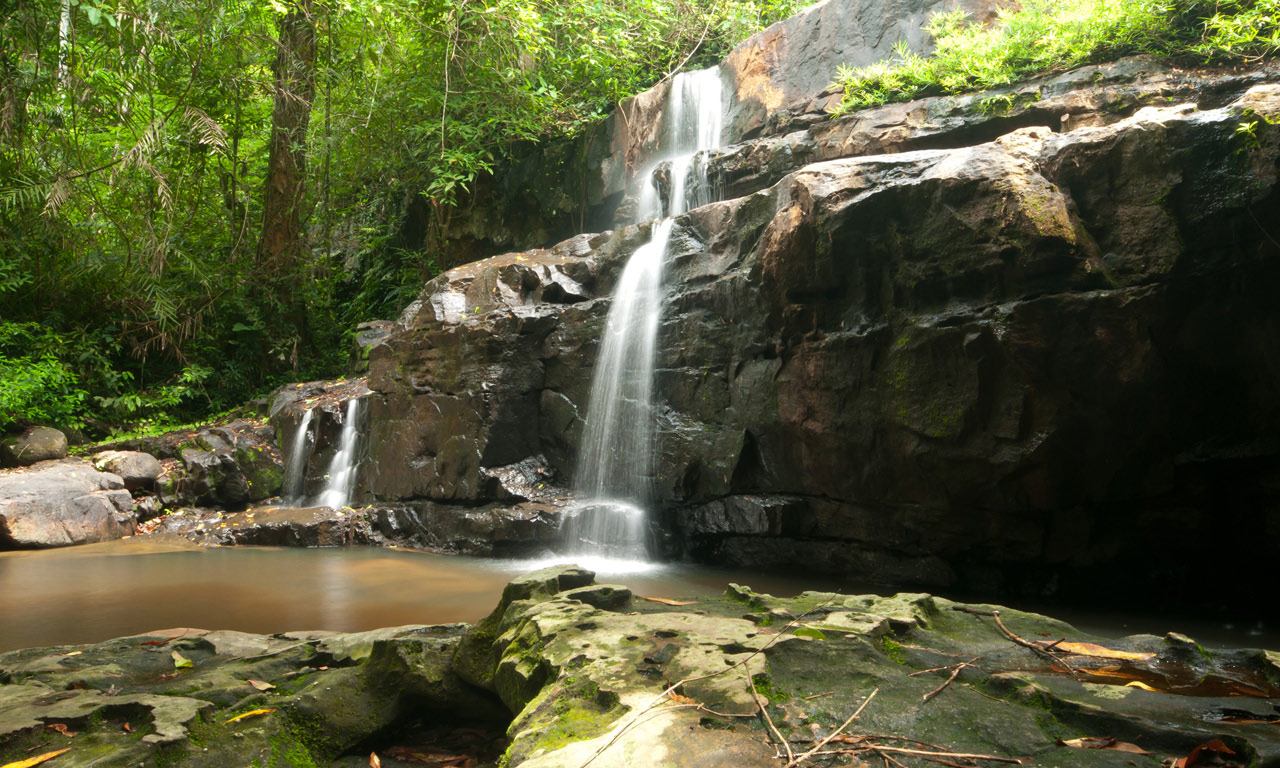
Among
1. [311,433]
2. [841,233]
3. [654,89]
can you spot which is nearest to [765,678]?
[841,233]

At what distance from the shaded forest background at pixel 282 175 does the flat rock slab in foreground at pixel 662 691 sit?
803cm

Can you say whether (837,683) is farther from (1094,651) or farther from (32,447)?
(32,447)

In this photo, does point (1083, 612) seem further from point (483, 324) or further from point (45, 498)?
point (45, 498)

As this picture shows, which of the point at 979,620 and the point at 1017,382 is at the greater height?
the point at 1017,382

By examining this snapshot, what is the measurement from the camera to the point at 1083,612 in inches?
203

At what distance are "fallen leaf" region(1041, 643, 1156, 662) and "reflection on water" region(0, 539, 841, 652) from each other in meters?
2.94

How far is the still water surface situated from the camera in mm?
4840

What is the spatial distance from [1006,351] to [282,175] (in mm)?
12205

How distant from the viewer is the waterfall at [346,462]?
9.70m

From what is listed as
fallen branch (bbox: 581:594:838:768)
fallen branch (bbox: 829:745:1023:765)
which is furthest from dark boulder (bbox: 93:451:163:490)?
fallen branch (bbox: 829:745:1023:765)

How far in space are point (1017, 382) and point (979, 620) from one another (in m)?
2.30

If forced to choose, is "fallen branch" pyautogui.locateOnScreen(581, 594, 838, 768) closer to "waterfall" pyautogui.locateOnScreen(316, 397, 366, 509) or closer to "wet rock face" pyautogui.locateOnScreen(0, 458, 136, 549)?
"waterfall" pyautogui.locateOnScreen(316, 397, 366, 509)

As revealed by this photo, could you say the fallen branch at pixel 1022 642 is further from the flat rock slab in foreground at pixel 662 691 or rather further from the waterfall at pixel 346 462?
the waterfall at pixel 346 462

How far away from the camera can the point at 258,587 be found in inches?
244
